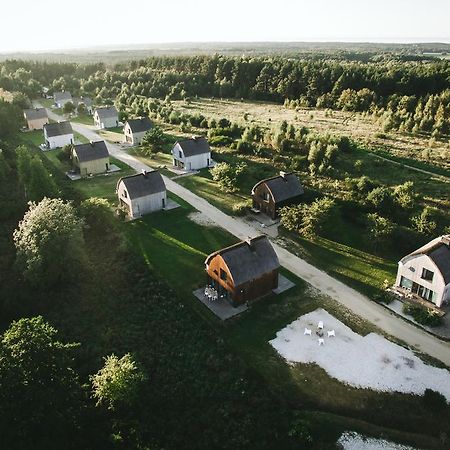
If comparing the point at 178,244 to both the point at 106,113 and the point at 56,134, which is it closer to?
the point at 56,134

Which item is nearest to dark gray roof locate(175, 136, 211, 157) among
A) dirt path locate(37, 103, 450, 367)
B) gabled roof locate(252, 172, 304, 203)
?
dirt path locate(37, 103, 450, 367)

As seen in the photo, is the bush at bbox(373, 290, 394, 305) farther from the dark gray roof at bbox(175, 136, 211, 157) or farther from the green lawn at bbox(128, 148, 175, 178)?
the dark gray roof at bbox(175, 136, 211, 157)

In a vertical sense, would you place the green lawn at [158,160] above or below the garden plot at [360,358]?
above

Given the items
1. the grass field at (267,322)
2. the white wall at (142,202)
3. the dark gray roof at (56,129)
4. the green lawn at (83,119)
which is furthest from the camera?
the green lawn at (83,119)

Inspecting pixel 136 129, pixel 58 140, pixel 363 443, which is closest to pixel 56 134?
pixel 58 140

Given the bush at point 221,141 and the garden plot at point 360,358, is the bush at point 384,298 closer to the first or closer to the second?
the garden plot at point 360,358

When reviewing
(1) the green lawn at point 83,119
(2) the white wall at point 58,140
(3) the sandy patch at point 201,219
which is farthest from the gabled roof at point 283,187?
(1) the green lawn at point 83,119
